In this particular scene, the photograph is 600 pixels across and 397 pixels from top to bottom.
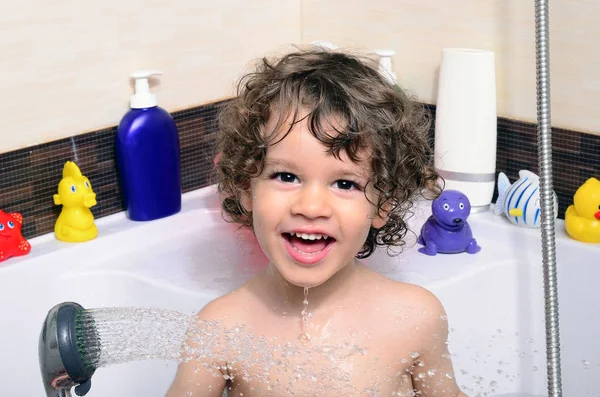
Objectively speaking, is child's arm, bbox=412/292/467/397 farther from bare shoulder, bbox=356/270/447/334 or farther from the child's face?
the child's face

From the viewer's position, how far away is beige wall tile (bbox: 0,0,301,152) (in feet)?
5.32

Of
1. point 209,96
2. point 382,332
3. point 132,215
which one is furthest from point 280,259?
point 209,96

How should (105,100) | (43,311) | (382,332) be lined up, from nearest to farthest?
1. (382,332)
2. (43,311)
3. (105,100)

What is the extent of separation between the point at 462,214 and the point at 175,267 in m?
0.51

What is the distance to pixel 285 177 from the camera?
50.1 inches

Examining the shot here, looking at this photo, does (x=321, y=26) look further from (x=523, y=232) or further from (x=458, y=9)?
(x=523, y=232)

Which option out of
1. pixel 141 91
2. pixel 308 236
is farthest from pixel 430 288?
pixel 141 91

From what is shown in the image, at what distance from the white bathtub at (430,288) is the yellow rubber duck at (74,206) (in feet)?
0.07

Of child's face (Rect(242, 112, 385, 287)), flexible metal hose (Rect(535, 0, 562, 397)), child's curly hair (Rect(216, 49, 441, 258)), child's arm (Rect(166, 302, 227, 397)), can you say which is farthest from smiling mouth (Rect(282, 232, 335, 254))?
flexible metal hose (Rect(535, 0, 562, 397))

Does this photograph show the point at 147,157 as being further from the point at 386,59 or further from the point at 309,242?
the point at 309,242

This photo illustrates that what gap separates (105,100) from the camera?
1.76m

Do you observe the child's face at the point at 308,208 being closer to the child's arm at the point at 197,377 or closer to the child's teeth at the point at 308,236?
the child's teeth at the point at 308,236

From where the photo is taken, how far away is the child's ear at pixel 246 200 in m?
1.36

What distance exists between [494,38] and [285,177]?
70 cm
